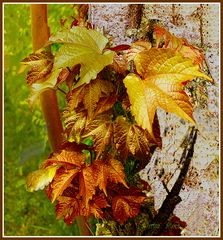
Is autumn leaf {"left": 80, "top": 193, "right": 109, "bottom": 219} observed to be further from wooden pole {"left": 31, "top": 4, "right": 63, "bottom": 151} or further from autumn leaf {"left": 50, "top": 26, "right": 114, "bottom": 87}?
wooden pole {"left": 31, "top": 4, "right": 63, "bottom": 151}

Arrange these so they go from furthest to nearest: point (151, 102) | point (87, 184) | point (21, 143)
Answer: point (21, 143) < point (87, 184) < point (151, 102)

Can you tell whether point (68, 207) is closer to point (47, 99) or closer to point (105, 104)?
point (105, 104)

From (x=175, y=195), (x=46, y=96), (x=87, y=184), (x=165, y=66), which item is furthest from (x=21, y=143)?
(x=165, y=66)

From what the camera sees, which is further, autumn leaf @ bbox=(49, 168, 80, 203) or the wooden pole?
the wooden pole

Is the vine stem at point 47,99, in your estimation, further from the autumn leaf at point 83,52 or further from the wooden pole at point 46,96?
the autumn leaf at point 83,52

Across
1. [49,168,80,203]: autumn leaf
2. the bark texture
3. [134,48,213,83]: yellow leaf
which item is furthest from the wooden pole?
[134,48,213,83]: yellow leaf
